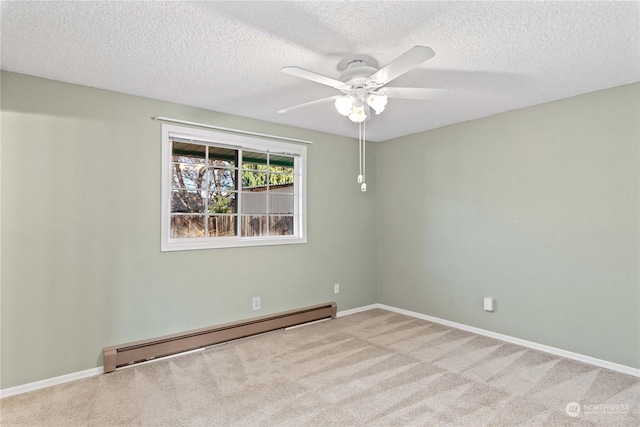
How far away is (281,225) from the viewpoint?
13.4 ft

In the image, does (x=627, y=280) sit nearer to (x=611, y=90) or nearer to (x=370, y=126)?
(x=611, y=90)

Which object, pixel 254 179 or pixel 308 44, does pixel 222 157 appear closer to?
pixel 254 179

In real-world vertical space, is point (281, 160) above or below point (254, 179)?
above

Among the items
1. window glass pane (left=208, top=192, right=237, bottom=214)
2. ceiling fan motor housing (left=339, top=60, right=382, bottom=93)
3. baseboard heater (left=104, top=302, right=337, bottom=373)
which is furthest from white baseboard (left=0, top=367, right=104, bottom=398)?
ceiling fan motor housing (left=339, top=60, right=382, bottom=93)

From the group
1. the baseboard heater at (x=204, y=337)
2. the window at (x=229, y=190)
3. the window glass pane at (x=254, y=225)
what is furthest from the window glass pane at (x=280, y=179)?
the baseboard heater at (x=204, y=337)

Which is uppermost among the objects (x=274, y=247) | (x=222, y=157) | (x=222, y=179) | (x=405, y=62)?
(x=405, y=62)

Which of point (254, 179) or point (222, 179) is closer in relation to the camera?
point (222, 179)

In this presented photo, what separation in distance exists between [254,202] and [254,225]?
25cm

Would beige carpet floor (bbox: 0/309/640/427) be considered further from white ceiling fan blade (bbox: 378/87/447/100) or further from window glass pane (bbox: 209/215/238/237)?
white ceiling fan blade (bbox: 378/87/447/100)

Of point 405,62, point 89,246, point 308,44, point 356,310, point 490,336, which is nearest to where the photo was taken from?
point 405,62

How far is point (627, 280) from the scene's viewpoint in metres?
2.76

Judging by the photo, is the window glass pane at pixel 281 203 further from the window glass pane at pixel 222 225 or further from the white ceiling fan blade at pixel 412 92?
the white ceiling fan blade at pixel 412 92

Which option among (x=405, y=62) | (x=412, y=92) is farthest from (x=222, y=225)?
(x=405, y=62)

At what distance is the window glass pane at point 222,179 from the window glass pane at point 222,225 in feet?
0.99
